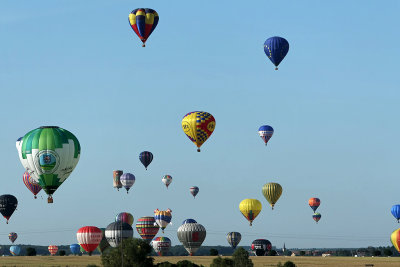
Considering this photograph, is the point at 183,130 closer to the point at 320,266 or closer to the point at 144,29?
the point at 144,29

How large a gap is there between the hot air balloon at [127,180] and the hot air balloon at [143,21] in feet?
243

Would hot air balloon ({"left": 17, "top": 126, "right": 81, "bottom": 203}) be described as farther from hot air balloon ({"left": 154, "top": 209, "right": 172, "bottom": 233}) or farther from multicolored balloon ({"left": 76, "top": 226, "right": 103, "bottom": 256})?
hot air balloon ({"left": 154, "top": 209, "right": 172, "bottom": 233})

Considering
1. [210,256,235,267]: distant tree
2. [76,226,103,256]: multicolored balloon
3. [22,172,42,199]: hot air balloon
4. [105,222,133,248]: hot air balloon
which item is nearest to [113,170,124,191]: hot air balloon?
[22,172,42,199]: hot air balloon

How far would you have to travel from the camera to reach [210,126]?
12506cm

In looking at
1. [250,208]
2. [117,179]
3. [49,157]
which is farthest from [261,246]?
[49,157]

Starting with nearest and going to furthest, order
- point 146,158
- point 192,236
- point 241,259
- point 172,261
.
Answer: point 241,259
point 172,261
point 192,236
point 146,158

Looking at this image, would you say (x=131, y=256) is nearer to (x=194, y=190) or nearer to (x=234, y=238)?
(x=234, y=238)

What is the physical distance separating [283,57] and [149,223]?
51.1m

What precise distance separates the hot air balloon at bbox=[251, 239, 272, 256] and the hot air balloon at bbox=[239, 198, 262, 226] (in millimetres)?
14058

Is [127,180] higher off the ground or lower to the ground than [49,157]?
higher

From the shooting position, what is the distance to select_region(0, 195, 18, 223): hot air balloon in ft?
491

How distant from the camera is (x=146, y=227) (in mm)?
160250

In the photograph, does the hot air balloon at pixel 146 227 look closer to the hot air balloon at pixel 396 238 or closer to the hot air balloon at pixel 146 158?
the hot air balloon at pixel 146 158

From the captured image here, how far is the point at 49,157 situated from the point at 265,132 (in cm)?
A: 7490
